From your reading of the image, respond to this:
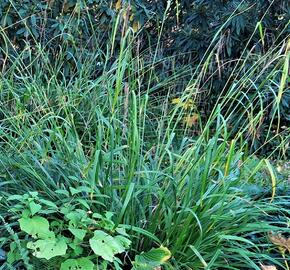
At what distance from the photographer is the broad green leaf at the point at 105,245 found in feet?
6.85

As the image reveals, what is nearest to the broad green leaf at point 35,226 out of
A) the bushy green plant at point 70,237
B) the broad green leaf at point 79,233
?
the bushy green plant at point 70,237

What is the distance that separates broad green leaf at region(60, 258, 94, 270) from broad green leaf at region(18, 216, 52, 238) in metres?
0.15

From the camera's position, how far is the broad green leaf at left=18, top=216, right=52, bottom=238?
2123 millimetres

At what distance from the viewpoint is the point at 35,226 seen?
2146mm

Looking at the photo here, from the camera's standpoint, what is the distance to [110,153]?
2.52 m

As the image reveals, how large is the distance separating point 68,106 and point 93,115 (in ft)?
0.83

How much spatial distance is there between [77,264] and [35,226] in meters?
0.25

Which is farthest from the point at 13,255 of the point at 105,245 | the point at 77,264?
the point at 105,245

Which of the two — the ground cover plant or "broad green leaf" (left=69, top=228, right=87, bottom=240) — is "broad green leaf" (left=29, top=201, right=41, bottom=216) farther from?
"broad green leaf" (left=69, top=228, right=87, bottom=240)

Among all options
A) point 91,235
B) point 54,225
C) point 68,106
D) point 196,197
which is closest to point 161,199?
point 196,197

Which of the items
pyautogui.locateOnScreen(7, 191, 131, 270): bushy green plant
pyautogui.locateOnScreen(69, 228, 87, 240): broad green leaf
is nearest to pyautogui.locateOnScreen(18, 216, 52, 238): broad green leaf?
pyautogui.locateOnScreen(7, 191, 131, 270): bushy green plant

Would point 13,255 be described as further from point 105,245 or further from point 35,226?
point 105,245

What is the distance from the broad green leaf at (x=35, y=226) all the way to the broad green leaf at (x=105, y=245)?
211mm

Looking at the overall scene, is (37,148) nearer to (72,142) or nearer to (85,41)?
(72,142)
